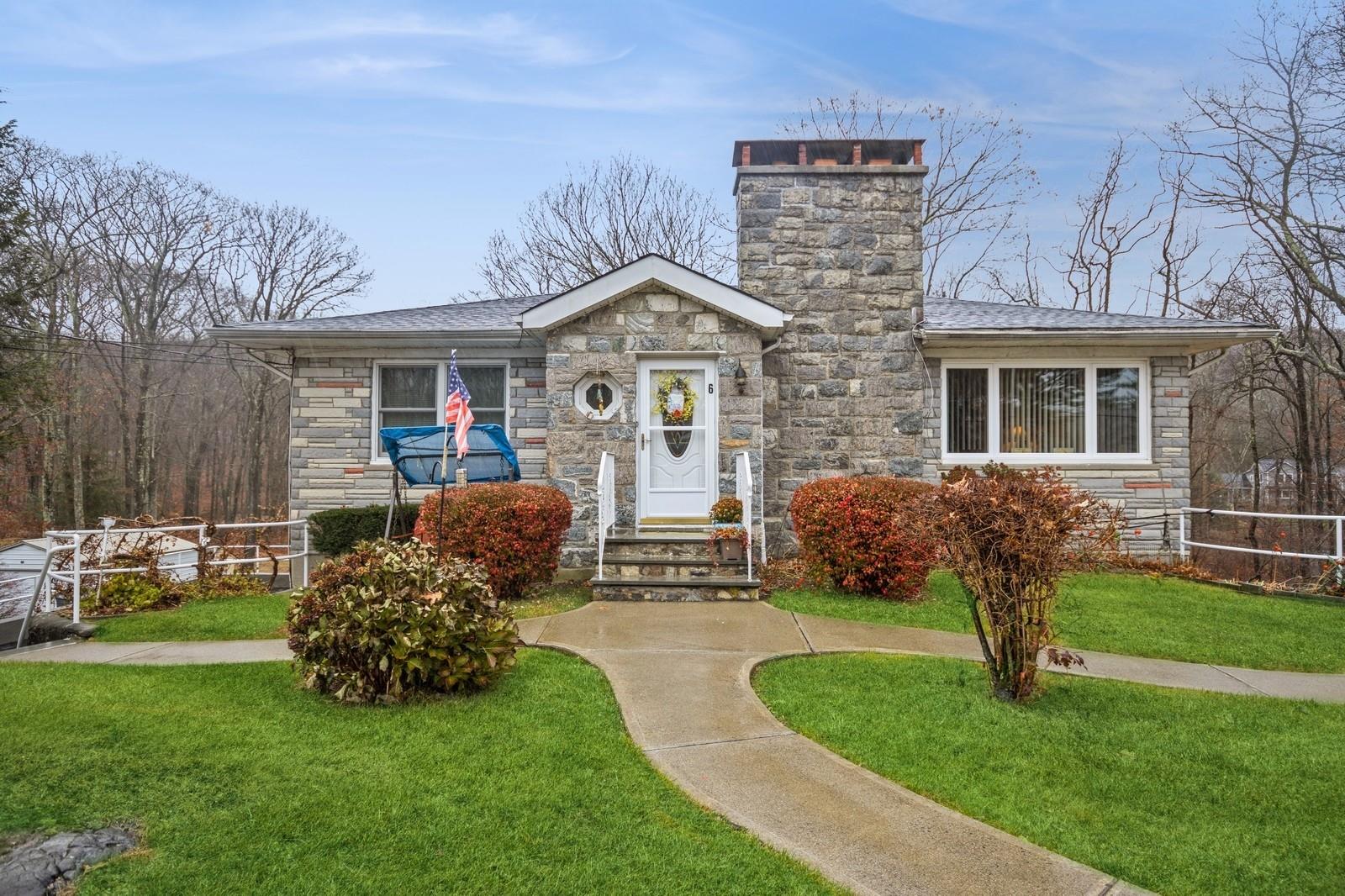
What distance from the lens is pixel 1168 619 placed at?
7.00m

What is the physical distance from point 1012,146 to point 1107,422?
11731 mm

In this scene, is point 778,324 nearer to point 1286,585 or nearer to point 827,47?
point 1286,585

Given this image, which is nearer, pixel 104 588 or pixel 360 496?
pixel 104 588

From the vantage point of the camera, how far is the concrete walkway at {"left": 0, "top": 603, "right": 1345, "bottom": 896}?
106 inches

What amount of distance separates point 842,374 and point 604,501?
12.9 ft

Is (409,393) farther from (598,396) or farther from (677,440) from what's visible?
(677,440)

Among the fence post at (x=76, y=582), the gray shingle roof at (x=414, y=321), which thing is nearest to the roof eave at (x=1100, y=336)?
the gray shingle roof at (x=414, y=321)

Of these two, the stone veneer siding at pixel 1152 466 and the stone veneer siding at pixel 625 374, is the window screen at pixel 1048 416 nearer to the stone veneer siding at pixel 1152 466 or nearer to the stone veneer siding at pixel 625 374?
the stone veneer siding at pixel 1152 466

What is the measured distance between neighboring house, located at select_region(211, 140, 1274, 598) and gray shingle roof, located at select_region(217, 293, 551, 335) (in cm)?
6

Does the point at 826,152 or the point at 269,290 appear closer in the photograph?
the point at 826,152

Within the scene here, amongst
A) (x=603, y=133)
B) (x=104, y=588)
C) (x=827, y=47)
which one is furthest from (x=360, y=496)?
Answer: (x=603, y=133)

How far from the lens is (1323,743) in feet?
12.7

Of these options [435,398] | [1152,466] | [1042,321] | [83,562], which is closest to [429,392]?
[435,398]

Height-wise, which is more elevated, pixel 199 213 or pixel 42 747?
pixel 199 213
